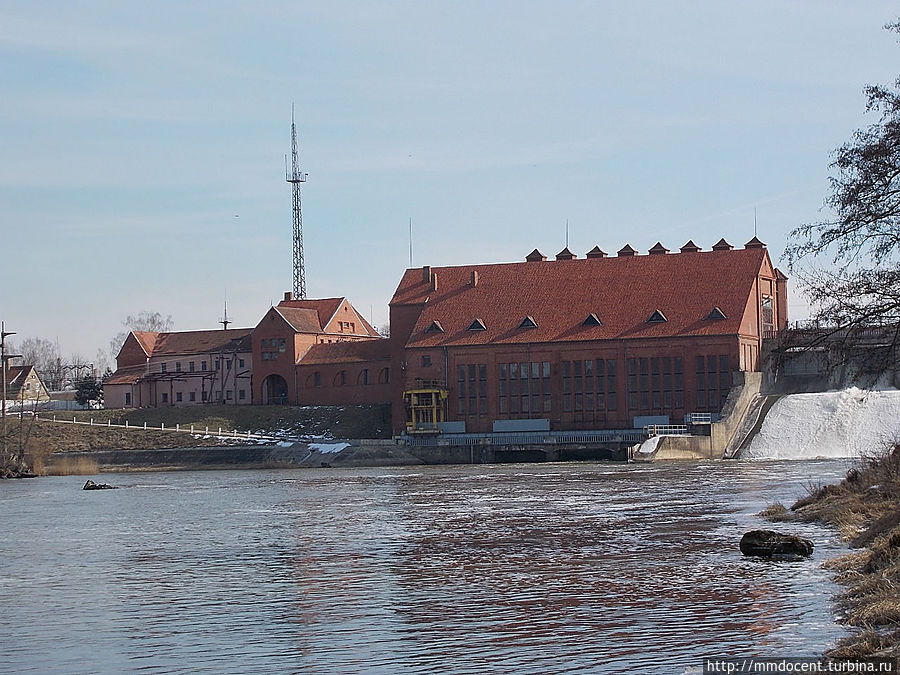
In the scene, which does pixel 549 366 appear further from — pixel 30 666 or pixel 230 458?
pixel 30 666

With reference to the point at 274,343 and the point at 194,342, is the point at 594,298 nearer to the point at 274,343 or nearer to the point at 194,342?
the point at 274,343

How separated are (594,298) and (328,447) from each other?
931 inches

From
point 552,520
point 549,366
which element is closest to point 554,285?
point 549,366

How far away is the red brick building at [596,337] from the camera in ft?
300

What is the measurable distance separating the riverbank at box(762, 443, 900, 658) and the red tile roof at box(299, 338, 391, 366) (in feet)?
253

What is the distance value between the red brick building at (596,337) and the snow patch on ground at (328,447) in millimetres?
8409

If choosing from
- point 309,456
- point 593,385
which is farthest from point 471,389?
point 309,456

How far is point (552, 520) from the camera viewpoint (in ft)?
113

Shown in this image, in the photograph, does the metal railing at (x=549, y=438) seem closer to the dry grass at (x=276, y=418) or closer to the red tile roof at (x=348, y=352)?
the dry grass at (x=276, y=418)

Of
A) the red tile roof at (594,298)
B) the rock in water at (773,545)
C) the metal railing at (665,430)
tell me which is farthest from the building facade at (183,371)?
the rock in water at (773,545)

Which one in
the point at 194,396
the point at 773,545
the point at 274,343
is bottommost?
the point at 773,545

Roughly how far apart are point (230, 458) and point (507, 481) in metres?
39.0

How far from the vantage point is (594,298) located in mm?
97625

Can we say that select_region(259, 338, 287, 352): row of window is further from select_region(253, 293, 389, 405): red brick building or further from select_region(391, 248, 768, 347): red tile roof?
select_region(391, 248, 768, 347): red tile roof
